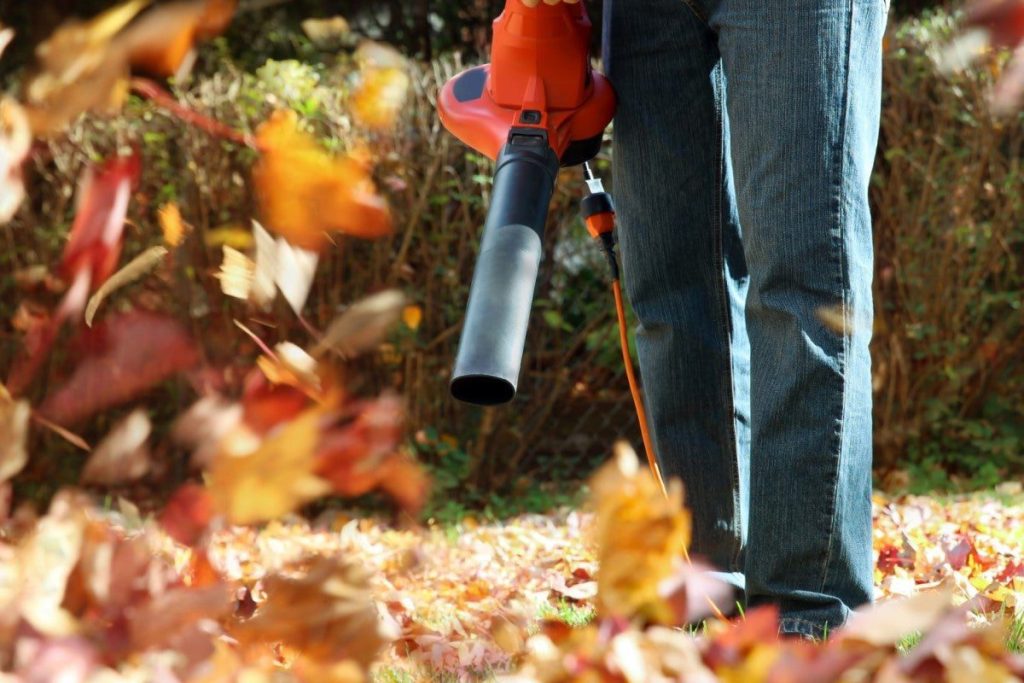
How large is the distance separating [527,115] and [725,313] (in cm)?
47

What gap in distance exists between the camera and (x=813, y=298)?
1479mm

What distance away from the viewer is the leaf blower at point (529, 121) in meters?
1.35

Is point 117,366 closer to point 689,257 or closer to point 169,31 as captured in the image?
point 169,31

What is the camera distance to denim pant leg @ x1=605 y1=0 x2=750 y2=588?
1.79 metres

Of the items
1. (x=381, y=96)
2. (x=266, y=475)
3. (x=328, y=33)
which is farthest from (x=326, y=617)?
(x=328, y=33)

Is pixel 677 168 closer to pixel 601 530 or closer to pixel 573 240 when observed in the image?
pixel 601 530

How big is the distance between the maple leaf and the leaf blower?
0.48 metres

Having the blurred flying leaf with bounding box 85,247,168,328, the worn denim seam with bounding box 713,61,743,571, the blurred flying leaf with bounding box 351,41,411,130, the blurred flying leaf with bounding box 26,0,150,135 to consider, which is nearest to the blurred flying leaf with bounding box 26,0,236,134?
the blurred flying leaf with bounding box 26,0,150,135

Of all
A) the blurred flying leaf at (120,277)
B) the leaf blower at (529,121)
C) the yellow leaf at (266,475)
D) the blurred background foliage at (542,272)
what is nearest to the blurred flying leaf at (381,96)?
the blurred background foliage at (542,272)

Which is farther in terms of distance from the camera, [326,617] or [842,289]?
[842,289]

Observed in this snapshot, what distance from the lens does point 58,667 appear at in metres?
0.72

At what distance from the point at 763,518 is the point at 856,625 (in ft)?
2.51

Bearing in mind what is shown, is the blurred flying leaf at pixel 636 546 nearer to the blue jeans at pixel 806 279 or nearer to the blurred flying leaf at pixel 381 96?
the blue jeans at pixel 806 279

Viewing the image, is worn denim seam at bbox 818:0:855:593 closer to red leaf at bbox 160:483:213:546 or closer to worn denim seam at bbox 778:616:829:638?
worn denim seam at bbox 778:616:829:638
